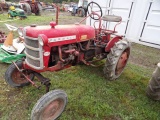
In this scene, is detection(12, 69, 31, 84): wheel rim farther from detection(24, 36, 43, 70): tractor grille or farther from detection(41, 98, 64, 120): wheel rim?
detection(41, 98, 64, 120): wheel rim

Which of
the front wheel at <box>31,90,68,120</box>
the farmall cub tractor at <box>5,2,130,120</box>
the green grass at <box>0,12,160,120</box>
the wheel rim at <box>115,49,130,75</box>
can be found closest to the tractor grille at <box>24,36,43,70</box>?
the farmall cub tractor at <box>5,2,130,120</box>

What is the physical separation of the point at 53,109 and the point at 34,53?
842mm

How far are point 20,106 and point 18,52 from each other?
1690 millimetres

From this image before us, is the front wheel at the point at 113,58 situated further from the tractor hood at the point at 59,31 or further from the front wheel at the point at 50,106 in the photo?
the front wheel at the point at 50,106

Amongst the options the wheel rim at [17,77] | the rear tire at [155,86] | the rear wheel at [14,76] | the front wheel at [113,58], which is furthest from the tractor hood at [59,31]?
the rear tire at [155,86]

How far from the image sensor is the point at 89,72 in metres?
3.52

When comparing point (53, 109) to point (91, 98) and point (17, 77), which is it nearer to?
point (91, 98)

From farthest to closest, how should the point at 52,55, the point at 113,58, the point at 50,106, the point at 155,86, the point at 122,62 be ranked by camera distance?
the point at 122,62
the point at 113,58
the point at 155,86
the point at 52,55
the point at 50,106

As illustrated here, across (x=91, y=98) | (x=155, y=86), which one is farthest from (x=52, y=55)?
(x=155, y=86)

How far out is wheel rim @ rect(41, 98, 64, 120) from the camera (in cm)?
194

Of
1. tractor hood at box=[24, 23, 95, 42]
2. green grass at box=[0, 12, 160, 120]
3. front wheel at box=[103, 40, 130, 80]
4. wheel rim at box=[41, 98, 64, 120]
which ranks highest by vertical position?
tractor hood at box=[24, 23, 95, 42]

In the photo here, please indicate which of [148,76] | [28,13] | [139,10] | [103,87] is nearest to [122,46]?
[103,87]

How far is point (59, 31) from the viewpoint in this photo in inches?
87.3

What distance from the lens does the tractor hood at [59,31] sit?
203cm
